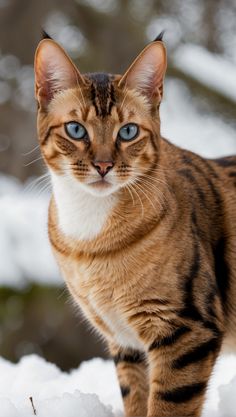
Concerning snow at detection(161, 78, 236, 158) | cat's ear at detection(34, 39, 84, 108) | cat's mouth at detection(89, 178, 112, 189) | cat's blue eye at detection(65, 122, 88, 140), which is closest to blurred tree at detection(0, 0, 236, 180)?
snow at detection(161, 78, 236, 158)

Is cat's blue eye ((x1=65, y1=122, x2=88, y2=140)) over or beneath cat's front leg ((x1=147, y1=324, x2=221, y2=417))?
over

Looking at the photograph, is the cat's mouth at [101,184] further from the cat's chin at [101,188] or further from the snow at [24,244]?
the snow at [24,244]

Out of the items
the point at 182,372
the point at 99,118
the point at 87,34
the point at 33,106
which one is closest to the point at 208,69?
the point at 87,34

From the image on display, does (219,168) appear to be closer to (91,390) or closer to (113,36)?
(91,390)

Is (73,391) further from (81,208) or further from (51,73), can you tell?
(51,73)

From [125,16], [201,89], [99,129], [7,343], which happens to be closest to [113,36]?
[125,16]

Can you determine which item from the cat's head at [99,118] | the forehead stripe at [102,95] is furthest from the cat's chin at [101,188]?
the forehead stripe at [102,95]

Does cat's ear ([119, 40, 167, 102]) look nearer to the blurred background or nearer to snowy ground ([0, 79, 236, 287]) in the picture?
snowy ground ([0, 79, 236, 287])
